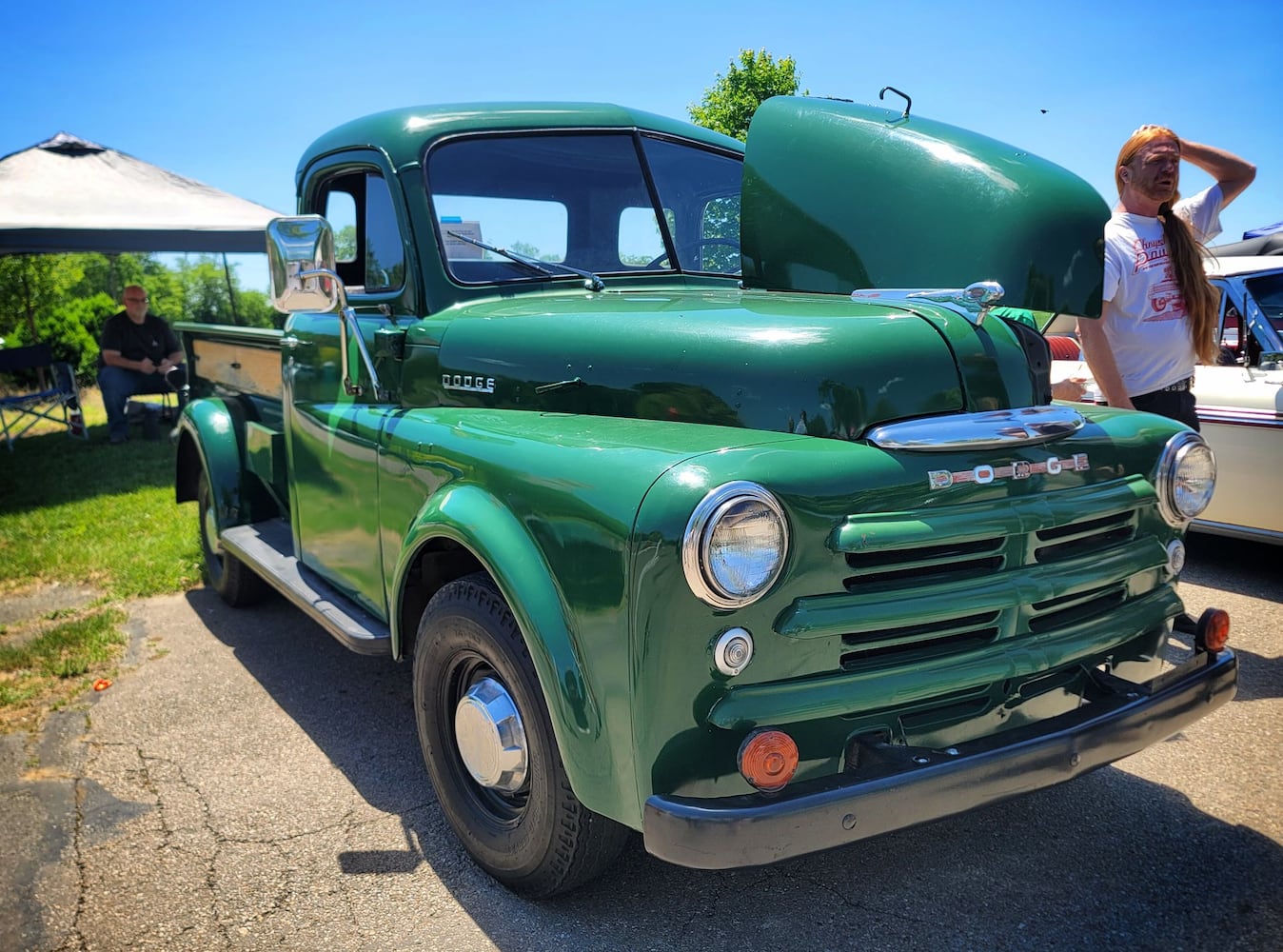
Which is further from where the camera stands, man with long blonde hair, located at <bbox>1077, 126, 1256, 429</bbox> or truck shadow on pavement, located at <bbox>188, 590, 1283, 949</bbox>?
man with long blonde hair, located at <bbox>1077, 126, 1256, 429</bbox>

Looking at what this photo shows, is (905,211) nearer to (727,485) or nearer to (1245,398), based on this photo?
(727,485)

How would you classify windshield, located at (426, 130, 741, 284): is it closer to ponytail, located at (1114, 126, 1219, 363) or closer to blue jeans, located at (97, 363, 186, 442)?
ponytail, located at (1114, 126, 1219, 363)

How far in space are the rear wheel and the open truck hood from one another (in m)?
2.96

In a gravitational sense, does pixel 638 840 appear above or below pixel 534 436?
below

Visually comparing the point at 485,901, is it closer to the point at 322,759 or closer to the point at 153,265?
the point at 322,759

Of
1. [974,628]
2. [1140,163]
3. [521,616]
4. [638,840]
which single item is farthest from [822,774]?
[1140,163]

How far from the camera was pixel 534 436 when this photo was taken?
7.19 feet

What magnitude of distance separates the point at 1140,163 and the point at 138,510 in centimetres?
645

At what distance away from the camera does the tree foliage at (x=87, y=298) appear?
1552 cm

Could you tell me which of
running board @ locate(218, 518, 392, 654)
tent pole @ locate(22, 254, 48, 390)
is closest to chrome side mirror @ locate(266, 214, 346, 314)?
running board @ locate(218, 518, 392, 654)

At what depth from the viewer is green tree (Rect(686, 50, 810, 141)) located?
11750 mm

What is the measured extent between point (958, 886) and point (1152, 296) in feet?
7.21

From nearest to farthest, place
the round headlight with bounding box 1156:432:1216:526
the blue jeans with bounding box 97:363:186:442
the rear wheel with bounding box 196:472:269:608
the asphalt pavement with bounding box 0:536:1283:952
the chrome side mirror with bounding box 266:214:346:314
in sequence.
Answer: the asphalt pavement with bounding box 0:536:1283:952
the round headlight with bounding box 1156:432:1216:526
the chrome side mirror with bounding box 266:214:346:314
the rear wheel with bounding box 196:472:269:608
the blue jeans with bounding box 97:363:186:442

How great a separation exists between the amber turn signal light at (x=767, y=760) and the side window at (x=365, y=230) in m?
1.96
